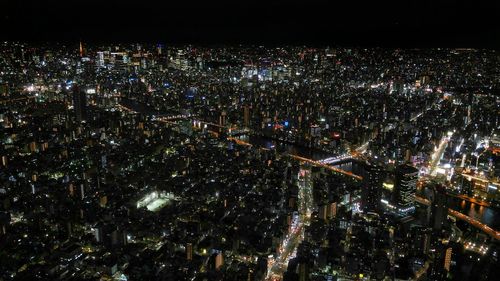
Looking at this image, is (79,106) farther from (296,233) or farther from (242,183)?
(296,233)

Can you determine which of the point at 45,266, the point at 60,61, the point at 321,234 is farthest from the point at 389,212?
the point at 60,61

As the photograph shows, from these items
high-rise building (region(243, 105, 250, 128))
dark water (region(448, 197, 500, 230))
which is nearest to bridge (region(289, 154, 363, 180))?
dark water (region(448, 197, 500, 230))

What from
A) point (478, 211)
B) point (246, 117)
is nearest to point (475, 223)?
point (478, 211)

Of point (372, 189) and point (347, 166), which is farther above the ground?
point (372, 189)

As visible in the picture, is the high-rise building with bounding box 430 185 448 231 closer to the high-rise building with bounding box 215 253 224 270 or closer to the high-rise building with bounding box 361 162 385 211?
the high-rise building with bounding box 361 162 385 211

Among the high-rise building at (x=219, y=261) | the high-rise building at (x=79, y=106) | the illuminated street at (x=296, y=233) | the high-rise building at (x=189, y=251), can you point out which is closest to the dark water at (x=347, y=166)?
the illuminated street at (x=296, y=233)
